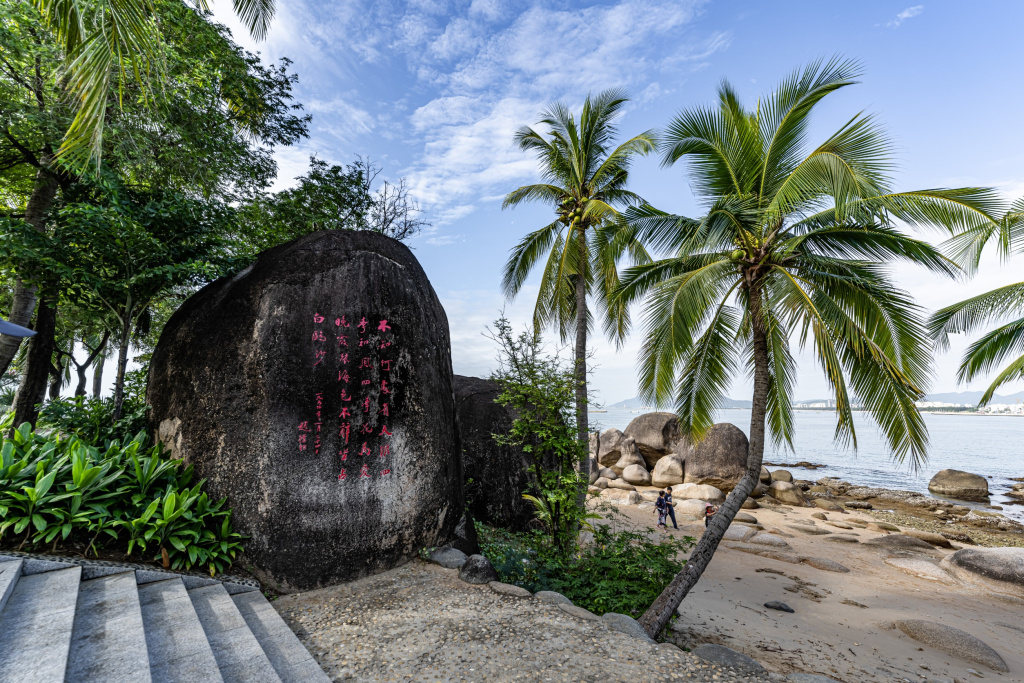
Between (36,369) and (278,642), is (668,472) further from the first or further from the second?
(36,369)

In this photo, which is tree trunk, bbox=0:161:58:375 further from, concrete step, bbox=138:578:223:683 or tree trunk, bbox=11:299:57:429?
concrete step, bbox=138:578:223:683

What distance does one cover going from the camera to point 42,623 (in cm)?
328

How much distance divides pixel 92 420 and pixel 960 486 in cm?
3569

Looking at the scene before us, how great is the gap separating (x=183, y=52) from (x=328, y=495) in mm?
10626

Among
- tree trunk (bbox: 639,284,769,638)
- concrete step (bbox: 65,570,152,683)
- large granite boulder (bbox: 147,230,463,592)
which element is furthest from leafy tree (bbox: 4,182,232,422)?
tree trunk (bbox: 639,284,769,638)

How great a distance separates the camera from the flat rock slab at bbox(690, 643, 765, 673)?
4.14 metres

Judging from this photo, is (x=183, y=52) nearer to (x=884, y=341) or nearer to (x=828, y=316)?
(x=828, y=316)

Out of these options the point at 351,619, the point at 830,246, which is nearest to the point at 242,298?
the point at 351,619

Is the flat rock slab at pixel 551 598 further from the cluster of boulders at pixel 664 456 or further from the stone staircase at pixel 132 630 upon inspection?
the cluster of boulders at pixel 664 456

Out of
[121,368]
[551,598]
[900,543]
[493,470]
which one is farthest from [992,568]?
[121,368]

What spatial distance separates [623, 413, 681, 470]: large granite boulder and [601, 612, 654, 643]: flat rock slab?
19.0 metres

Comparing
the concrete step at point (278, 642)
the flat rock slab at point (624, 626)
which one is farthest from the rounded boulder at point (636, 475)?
the concrete step at point (278, 642)

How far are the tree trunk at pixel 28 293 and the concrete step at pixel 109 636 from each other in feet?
29.0

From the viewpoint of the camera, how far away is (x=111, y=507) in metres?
5.02
